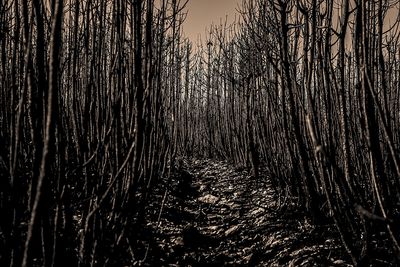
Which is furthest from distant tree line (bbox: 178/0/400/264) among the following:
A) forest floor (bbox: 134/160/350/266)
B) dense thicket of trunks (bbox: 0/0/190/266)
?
dense thicket of trunks (bbox: 0/0/190/266)

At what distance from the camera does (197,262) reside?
2.62 m

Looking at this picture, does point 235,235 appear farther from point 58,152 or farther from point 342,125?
point 58,152

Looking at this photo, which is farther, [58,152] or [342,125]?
[342,125]

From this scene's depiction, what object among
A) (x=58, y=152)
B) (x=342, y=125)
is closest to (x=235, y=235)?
(x=342, y=125)

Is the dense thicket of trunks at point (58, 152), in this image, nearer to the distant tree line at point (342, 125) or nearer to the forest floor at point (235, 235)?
the forest floor at point (235, 235)

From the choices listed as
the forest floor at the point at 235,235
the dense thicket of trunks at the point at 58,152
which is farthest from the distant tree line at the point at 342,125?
the dense thicket of trunks at the point at 58,152

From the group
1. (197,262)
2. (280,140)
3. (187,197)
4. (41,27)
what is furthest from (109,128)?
(187,197)

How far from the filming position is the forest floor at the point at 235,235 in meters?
2.46

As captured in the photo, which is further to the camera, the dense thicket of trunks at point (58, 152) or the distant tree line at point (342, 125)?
the distant tree line at point (342, 125)

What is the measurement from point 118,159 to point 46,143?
974 millimetres

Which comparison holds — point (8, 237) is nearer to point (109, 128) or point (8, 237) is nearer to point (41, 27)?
point (109, 128)

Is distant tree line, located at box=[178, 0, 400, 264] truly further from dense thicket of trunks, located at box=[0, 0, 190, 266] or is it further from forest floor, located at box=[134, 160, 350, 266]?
dense thicket of trunks, located at box=[0, 0, 190, 266]

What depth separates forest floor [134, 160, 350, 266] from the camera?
246 centimetres

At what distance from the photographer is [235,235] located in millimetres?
3219
